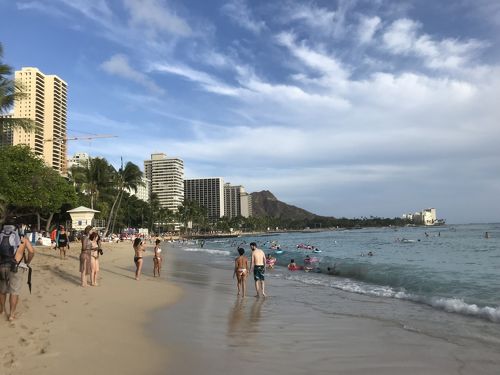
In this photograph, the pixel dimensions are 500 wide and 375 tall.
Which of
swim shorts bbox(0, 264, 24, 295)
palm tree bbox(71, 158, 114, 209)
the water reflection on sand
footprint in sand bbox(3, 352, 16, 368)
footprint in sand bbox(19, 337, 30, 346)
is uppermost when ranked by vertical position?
palm tree bbox(71, 158, 114, 209)

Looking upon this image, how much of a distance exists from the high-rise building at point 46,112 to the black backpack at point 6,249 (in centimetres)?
8148

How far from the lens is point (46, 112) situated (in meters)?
89.9

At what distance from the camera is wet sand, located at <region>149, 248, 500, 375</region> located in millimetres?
5406

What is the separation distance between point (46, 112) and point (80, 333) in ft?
310

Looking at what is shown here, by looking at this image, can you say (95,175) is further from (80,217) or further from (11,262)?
(11,262)

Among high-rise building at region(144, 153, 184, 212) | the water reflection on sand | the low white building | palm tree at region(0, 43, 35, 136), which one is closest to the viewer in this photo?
the water reflection on sand

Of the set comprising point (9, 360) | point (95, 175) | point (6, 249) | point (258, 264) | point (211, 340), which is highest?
point (95, 175)

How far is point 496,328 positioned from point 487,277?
391 inches

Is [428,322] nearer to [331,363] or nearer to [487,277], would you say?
[331,363]

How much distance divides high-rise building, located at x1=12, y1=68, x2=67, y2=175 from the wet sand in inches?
3205

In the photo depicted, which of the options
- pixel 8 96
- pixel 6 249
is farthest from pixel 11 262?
pixel 8 96

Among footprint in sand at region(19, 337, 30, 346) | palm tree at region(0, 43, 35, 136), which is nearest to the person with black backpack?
footprint in sand at region(19, 337, 30, 346)

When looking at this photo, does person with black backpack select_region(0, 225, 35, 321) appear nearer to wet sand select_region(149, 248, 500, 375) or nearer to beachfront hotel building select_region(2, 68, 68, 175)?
wet sand select_region(149, 248, 500, 375)

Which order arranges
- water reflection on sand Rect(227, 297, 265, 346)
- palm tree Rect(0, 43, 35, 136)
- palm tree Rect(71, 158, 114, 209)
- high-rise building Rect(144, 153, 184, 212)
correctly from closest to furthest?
water reflection on sand Rect(227, 297, 265, 346), palm tree Rect(0, 43, 35, 136), palm tree Rect(71, 158, 114, 209), high-rise building Rect(144, 153, 184, 212)
